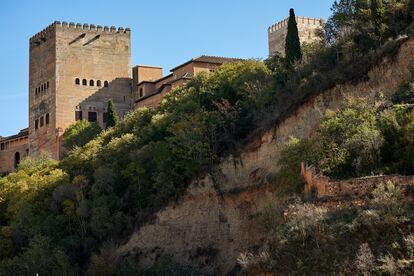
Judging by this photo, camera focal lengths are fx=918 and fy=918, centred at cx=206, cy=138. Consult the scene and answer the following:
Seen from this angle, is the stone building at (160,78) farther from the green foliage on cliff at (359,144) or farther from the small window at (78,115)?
the green foliage on cliff at (359,144)

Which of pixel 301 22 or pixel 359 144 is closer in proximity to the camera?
pixel 359 144

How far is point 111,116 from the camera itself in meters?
63.2

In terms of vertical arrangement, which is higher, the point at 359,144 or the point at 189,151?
the point at 189,151

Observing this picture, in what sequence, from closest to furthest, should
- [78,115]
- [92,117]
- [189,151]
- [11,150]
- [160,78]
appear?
Answer: [189,151] < [78,115] < [92,117] < [160,78] < [11,150]

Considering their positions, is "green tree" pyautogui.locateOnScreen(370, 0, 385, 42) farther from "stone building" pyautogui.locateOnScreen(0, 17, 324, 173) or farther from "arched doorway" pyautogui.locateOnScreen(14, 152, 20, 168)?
"arched doorway" pyautogui.locateOnScreen(14, 152, 20, 168)

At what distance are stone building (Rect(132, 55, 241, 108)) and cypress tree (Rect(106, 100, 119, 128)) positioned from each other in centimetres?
247

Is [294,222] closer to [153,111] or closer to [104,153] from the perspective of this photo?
[104,153]

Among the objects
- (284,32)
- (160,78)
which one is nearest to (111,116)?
(160,78)

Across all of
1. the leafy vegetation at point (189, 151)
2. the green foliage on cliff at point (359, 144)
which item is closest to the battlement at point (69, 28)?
the leafy vegetation at point (189, 151)

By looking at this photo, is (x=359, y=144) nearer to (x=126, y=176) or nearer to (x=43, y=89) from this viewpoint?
(x=126, y=176)

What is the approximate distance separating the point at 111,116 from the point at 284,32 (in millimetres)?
13866

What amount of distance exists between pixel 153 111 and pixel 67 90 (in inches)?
693

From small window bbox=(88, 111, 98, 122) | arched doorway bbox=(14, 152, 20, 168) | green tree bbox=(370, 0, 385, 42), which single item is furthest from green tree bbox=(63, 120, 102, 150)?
green tree bbox=(370, 0, 385, 42)

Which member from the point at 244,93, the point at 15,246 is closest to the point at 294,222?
the point at 244,93
